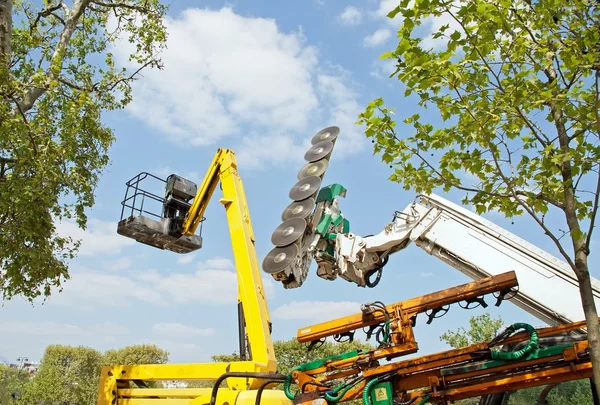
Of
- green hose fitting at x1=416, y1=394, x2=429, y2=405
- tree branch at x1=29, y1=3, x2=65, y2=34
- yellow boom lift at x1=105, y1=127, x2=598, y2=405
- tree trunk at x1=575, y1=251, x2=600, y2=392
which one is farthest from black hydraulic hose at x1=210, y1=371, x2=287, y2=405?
tree branch at x1=29, y1=3, x2=65, y2=34

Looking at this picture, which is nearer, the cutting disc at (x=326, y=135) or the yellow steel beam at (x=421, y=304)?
the yellow steel beam at (x=421, y=304)

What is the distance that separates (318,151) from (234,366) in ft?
15.2

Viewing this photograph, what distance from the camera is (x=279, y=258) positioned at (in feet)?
27.2

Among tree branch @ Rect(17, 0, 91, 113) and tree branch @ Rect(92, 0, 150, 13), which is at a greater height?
tree branch @ Rect(92, 0, 150, 13)

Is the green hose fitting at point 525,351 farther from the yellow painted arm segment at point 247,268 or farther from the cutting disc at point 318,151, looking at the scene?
the cutting disc at point 318,151

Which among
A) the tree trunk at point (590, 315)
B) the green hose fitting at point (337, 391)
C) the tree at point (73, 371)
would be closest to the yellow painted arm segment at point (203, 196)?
the green hose fitting at point (337, 391)

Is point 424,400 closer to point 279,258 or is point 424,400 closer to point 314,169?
point 279,258

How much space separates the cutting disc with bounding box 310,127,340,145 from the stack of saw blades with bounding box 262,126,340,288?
15 cm

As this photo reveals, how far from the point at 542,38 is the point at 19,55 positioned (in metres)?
14.0

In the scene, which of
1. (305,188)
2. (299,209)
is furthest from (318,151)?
(299,209)

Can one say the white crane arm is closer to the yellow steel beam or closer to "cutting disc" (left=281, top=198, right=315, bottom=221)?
"cutting disc" (left=281, top=198, right=315, bottom=221)

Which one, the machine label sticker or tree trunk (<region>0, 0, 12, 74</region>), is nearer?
the machine label sticker

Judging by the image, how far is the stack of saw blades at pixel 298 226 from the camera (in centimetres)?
830

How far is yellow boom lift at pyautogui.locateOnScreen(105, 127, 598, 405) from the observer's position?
4.84m
